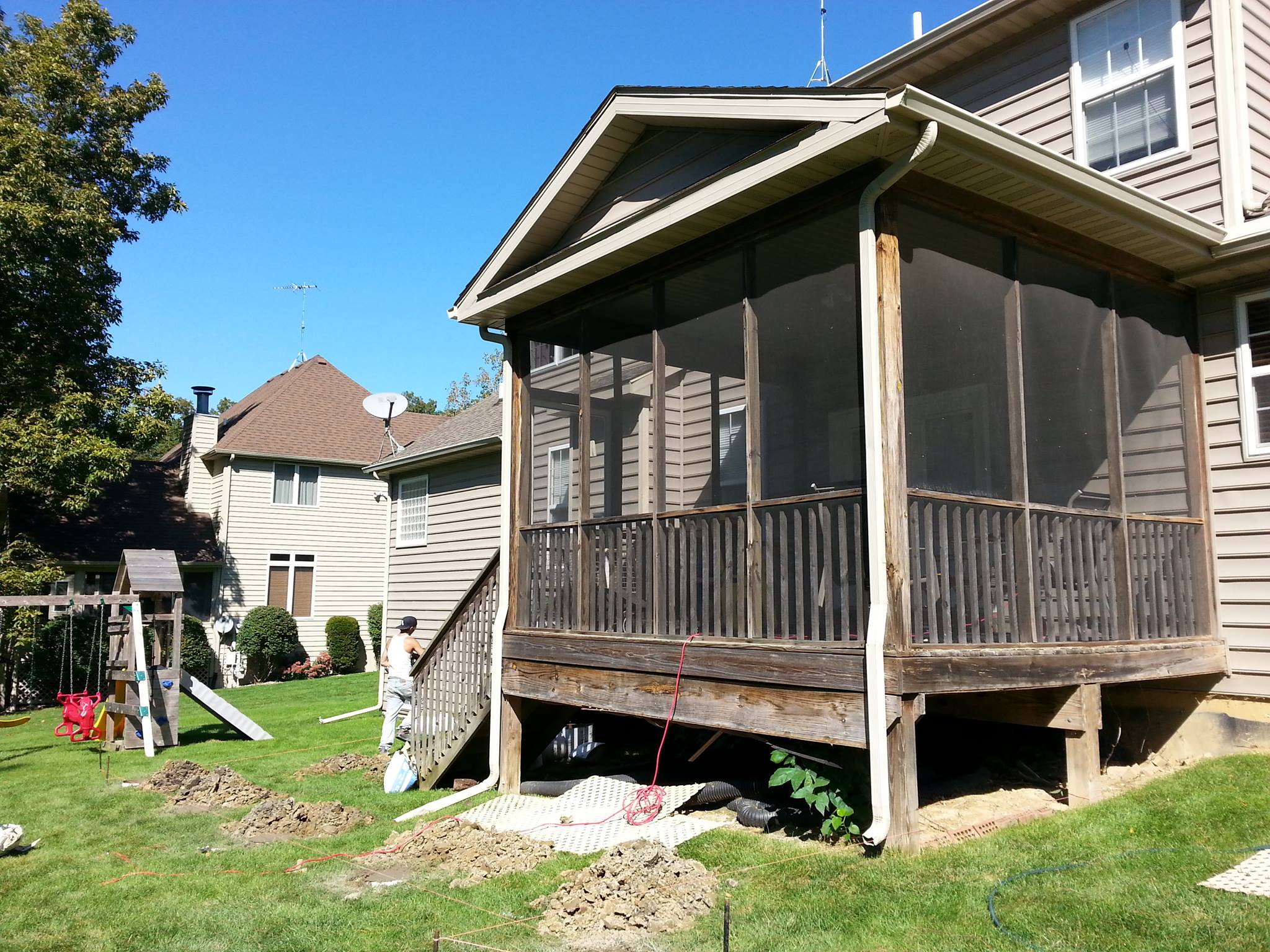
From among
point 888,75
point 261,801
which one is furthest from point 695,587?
point 888,75

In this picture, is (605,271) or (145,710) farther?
(145,710)

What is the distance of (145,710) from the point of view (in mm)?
12125

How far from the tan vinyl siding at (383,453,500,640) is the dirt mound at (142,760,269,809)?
5.52m

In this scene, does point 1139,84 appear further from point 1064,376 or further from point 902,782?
point 902,782

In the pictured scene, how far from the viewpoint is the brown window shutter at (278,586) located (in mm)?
24359

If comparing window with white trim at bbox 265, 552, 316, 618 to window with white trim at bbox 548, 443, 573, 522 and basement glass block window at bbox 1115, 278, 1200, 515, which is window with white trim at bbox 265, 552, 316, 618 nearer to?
window with white trim at bbox 548, 443, 573, 522

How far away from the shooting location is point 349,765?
1070 cm

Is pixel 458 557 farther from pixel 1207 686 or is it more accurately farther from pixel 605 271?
pixel 1207 686

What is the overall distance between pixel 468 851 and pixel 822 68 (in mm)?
10250

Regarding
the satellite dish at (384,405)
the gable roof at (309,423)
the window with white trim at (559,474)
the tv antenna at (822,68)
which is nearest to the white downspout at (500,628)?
the window with white trim at (559,474)

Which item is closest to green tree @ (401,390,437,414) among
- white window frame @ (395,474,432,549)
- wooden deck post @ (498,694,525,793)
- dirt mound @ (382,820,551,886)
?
white window frame @ (395,474,432,549)

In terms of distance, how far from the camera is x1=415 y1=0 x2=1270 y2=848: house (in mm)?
5836

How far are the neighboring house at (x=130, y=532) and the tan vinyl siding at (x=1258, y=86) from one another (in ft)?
68.4

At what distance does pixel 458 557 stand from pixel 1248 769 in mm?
11658
